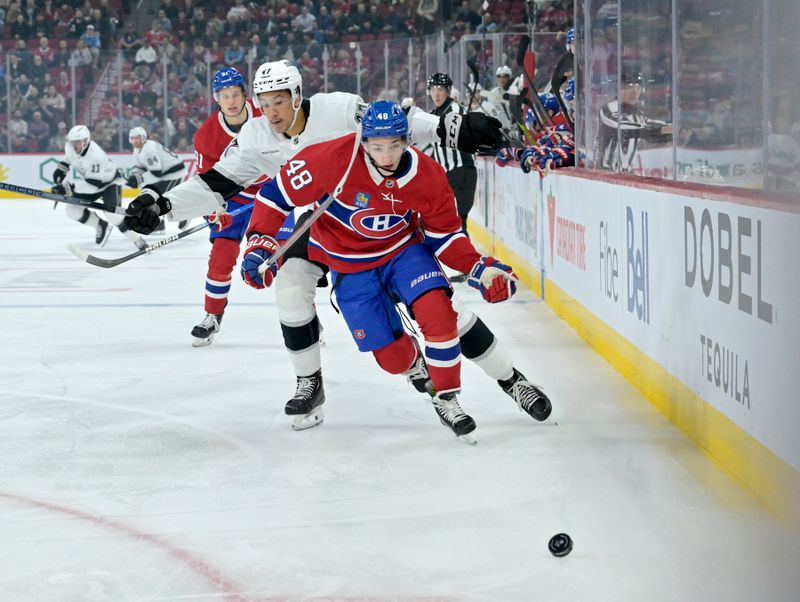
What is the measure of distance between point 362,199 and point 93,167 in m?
7.70

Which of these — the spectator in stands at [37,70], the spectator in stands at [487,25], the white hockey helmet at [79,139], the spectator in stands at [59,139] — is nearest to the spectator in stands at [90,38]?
the spectator in stands at [37,70]

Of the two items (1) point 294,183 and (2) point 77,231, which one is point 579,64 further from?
(2) point 77,231

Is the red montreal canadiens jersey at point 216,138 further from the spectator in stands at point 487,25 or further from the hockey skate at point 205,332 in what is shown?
the spectator in stands at point 487,25

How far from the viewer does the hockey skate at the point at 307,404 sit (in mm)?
3588

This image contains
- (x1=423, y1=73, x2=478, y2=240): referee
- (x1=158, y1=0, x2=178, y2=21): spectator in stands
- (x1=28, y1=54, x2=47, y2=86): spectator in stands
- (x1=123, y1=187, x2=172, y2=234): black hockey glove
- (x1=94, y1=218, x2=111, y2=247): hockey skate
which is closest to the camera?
(x1=123, y1=187, x2=172, y2=234): black hockey glove

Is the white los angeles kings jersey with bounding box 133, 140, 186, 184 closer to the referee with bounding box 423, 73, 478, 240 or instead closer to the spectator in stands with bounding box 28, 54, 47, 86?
the referee with bounding box 423, 73, 478, 240

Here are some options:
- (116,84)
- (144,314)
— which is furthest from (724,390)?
(116,84)

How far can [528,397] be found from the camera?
3.55 meters

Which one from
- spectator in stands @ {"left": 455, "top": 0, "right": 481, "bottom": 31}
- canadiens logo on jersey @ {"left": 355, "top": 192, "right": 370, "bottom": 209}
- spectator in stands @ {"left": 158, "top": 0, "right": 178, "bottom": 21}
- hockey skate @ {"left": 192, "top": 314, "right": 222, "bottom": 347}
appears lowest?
hockey skate @ {"left": 192, "top": 314, "right": 222, "bottom": 347}

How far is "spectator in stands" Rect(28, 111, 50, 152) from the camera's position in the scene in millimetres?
15570

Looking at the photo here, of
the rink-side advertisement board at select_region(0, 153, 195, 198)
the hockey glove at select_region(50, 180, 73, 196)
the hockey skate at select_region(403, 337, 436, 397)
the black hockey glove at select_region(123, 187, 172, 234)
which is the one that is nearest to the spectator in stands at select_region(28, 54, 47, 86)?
the rink-side advertisement board at select_region(0, 153, 195, 198)

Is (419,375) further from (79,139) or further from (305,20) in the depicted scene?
(305,20)

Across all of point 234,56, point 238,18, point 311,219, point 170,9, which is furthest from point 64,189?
point 170,9

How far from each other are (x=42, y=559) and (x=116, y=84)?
46.1 feet
